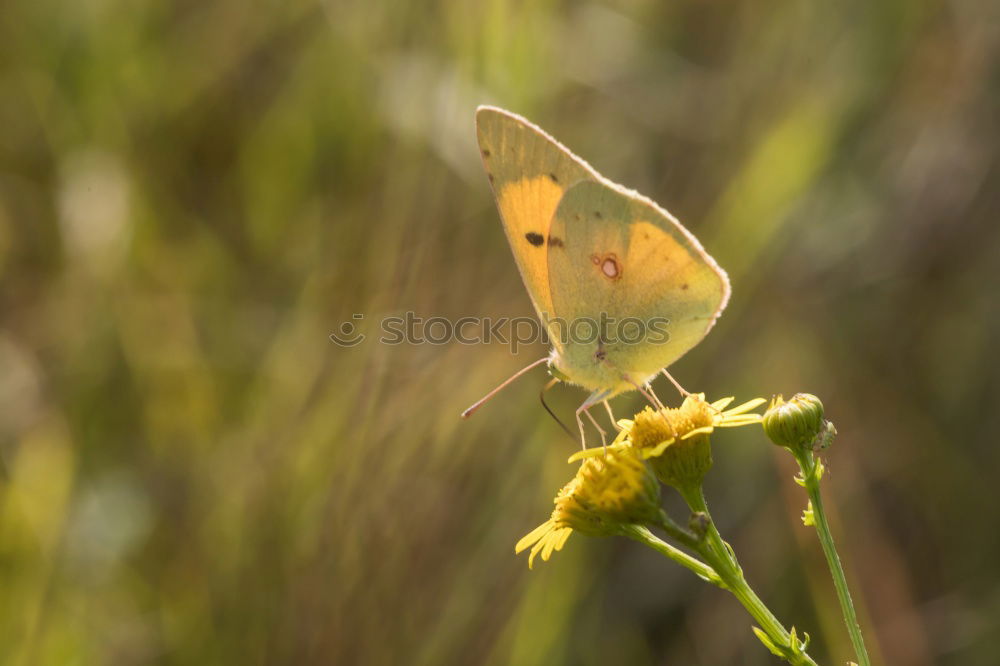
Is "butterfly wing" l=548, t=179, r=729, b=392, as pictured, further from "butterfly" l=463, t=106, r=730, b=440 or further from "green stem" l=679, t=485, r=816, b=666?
"green stem" l=679, t=485, r=816, b=666

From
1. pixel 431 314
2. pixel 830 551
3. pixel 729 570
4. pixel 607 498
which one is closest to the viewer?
pixel 830 551

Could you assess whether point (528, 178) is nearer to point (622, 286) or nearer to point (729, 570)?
point (622, 286)

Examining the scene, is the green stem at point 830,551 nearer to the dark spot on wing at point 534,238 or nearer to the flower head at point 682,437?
the flower head at point 682,437

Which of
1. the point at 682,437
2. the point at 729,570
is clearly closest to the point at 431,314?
the point at 682,437

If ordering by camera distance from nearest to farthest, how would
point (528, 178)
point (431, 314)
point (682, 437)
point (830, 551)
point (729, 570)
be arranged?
point (830, 551) → point (729, 570) → point (682, 437) → point (528, 178) → point (431, 314)

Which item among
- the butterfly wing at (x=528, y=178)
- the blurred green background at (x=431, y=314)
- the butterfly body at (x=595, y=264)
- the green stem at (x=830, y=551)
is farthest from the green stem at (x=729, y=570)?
the blurred green background at (x=431, y=314)
